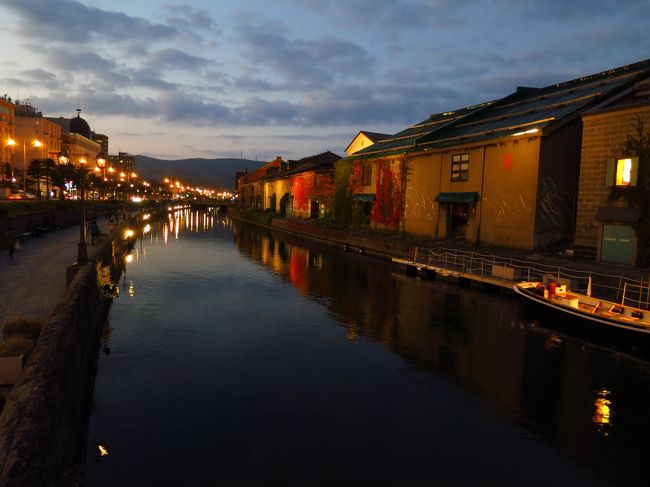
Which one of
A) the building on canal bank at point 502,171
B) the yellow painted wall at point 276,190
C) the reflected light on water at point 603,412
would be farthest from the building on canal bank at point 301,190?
the reflected light on water at point 603,412

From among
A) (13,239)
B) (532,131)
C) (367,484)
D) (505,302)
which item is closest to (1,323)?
(367,484)

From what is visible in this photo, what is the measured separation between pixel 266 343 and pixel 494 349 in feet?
25.6

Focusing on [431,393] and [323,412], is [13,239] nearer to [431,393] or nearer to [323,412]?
[323,412]

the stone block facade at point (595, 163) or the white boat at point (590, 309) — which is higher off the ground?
the stone block facade at point (595, 163)

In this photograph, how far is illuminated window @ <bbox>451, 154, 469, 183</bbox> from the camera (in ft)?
115

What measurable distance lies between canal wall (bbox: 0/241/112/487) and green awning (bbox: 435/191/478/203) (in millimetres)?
26862

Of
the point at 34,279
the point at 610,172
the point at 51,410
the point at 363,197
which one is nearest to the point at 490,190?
the point at 610,172

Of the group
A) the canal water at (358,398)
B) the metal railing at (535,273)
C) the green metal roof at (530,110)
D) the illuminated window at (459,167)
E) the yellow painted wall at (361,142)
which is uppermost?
the yellow painted wall at (361,142)

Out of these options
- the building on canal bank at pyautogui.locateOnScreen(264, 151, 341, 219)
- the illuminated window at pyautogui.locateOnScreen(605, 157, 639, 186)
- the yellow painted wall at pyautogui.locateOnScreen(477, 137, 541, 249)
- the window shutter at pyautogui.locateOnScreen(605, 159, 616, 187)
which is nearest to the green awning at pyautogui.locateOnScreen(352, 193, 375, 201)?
the building on canal bank at pyautogui.locateOnScreen(264, 151, 341, 219)

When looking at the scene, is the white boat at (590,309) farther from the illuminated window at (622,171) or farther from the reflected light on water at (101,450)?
the reflected light on water at (101,450)

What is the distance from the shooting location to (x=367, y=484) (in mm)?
8578

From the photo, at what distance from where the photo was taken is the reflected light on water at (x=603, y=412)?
430 inches

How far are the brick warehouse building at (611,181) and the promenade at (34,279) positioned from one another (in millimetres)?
24858

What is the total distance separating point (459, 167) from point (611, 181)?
484 inches
